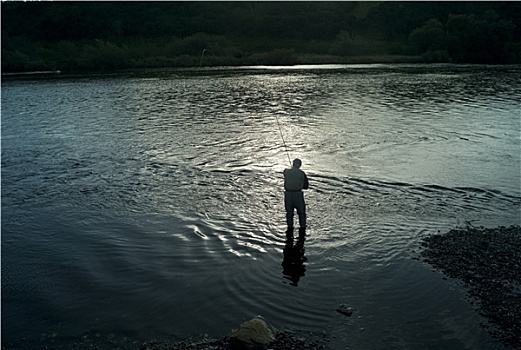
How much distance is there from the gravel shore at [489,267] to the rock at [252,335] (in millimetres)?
4611

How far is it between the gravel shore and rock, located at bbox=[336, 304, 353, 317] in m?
2.81

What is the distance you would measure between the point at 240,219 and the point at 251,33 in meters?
118

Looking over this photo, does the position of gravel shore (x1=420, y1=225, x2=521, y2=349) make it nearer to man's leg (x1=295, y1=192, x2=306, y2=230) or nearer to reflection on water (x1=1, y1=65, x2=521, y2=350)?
reflection on water (x1=1, y1=65, x2=521, y2=350)

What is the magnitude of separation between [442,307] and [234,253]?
5.79 metres

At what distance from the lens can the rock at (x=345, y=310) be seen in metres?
10.6

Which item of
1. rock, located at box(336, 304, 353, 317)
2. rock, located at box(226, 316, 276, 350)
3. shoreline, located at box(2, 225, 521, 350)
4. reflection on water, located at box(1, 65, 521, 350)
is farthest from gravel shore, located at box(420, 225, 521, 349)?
rock, located at box(226, 316, 276, 350)

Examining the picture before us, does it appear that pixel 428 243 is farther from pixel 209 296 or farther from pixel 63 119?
pixel 63 119

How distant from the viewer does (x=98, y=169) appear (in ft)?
77.5

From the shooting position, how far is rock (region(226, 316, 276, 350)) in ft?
30.6

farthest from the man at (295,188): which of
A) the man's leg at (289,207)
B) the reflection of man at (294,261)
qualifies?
the reflection of man at (294,261)

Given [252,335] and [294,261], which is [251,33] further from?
[252,335]

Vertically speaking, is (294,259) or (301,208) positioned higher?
(301,208)

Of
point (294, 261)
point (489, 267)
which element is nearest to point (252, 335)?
point (294, 261)

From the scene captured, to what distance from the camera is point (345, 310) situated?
10.7 m
